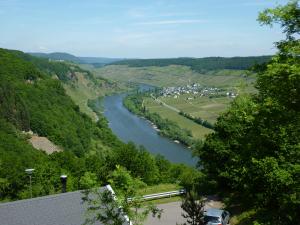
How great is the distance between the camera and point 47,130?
129 metres

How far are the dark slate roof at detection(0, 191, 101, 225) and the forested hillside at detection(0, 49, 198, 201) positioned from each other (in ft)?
18.9

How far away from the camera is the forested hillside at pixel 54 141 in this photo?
47.2 m

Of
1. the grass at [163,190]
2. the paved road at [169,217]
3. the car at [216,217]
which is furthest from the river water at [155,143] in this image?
the car at [216,217]

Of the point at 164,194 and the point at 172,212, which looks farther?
the point at 164,194

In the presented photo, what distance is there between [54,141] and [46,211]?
109 m

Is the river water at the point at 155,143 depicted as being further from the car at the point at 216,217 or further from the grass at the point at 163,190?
the car at the point at 216,217

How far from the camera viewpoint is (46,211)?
21.3 metres

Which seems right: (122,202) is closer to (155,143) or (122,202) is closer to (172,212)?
(172,212)

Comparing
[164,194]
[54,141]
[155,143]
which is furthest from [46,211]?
[155,143]

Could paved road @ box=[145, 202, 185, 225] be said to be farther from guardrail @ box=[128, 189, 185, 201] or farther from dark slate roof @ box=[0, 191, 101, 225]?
dark slate roof @ box=[0, 191, 101, 225]

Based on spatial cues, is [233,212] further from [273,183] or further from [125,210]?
[125,210]

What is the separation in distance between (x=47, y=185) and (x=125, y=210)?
34.4m

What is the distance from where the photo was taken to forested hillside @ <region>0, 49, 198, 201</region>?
4716 centimetres

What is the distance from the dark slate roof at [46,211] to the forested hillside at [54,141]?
577cm
